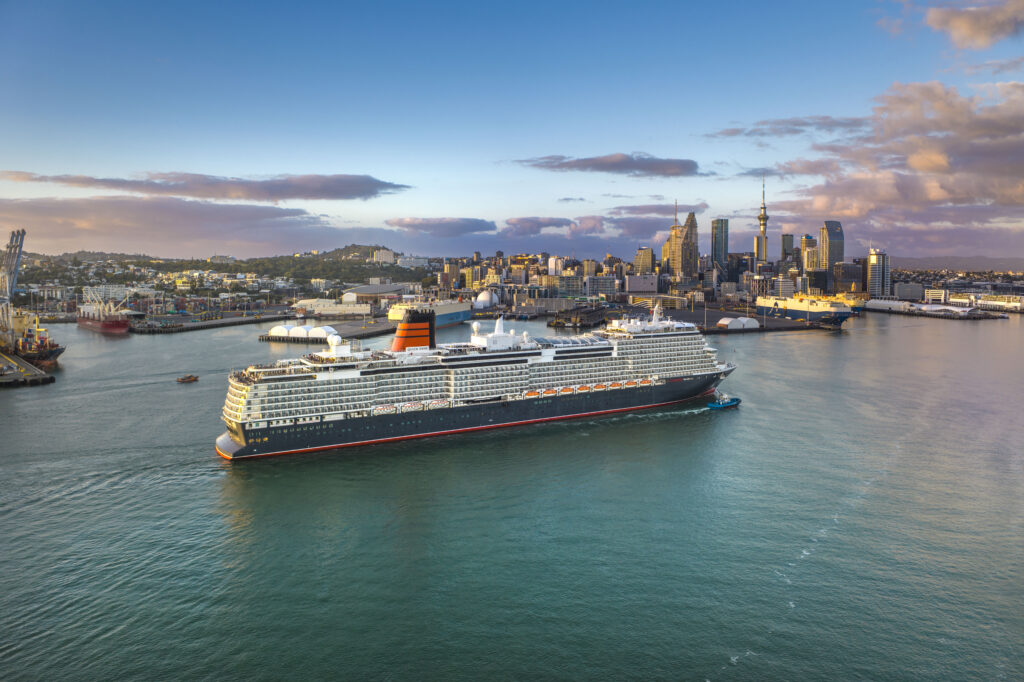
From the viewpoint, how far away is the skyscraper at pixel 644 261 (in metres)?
145

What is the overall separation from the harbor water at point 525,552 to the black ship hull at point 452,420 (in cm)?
53

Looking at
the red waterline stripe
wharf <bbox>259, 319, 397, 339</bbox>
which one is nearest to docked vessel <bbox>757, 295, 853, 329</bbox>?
the red waterline stripe

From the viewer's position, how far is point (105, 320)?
51938 millimetres

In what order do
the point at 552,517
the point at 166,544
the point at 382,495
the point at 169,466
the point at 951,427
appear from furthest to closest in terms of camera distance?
the point at 951,427
the point at 169,466
the point at 382,495
the point at 552,517
the point at 166,544

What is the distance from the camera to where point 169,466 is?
17234 millimetres

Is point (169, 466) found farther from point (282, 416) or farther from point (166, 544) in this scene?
point (166, 544)

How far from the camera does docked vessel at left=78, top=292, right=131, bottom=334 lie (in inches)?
2024

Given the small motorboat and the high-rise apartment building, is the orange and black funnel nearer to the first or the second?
the small motorboat

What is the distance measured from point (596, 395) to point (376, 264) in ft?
425

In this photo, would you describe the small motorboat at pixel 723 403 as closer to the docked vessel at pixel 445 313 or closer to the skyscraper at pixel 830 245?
the docked vessel at pixel 445 313

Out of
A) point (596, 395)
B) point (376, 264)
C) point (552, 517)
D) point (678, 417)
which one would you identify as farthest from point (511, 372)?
point (376, 264)

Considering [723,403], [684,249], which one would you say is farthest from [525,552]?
[684,249]

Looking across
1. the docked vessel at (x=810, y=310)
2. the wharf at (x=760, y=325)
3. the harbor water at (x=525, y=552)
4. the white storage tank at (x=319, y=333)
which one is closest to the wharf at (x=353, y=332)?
the white storage tank at (x=319, y=333)

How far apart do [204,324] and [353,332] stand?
55.0ft
